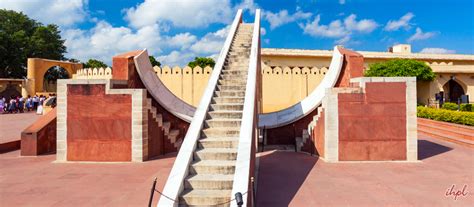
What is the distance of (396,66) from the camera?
2244 cm

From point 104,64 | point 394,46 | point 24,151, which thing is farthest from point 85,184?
point 104,64

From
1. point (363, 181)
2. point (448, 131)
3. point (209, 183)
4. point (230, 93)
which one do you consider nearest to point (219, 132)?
point (209, 183)

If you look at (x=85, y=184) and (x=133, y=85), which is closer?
(x=85, y=184)

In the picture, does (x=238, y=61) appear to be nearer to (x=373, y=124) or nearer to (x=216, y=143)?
(x=373, y=124)

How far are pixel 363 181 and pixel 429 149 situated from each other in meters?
4.19

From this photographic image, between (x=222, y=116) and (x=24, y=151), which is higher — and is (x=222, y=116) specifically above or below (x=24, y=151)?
above

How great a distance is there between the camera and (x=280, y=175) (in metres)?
5.49

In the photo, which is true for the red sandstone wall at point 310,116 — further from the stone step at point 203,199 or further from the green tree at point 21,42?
the green tree at point 21,42

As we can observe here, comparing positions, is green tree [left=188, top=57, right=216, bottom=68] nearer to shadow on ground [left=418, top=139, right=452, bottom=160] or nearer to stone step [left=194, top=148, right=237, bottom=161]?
shadow on ground [left=418, top=139, right=452, bottom=160]

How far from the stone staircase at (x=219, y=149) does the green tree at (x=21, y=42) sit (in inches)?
1241

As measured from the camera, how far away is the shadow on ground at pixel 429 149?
7.20 metres

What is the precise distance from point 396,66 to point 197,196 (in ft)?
75.2

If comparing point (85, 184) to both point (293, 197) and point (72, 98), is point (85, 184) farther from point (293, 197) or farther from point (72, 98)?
point (293, 197)

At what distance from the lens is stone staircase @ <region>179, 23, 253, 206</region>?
365cm
